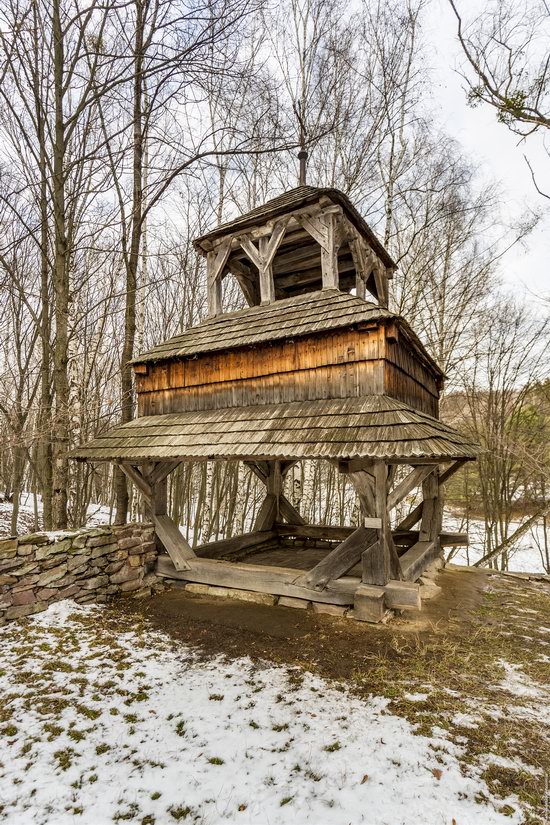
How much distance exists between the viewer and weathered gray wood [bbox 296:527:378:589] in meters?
5.55

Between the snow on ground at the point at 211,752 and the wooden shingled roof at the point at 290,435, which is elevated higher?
the wooden shingled roof at the point at 290,435

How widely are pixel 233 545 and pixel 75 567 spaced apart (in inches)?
124

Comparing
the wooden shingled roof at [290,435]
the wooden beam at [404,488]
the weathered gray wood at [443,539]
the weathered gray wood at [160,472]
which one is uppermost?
the wooden shingled roof at [290,435]

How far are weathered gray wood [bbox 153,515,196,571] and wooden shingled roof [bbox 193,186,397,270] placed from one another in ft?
17.8

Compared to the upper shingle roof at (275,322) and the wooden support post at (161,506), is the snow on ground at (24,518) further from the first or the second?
the upper shingle roof at (275,322)

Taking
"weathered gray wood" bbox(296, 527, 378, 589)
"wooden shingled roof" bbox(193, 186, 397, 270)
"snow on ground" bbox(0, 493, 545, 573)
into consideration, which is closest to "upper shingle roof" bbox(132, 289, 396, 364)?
"wooden shingled roof" bbox(193, 186, 397, 270)

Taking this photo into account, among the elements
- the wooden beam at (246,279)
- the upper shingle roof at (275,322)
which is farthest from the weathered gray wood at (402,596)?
the wooden beam at (246,279)

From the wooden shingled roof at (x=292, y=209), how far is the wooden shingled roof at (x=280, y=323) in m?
1.49

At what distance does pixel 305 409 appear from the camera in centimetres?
587

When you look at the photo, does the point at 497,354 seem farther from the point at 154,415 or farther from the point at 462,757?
the point at 462,757

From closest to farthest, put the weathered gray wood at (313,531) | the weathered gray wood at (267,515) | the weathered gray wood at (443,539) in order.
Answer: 1. the weathered gray wood at (443,539)
2. the weathered gray wood at (313,531)
3. the weathered gray wood at (267,515)

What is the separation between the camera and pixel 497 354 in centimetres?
1438

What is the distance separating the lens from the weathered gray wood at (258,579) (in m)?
5.56

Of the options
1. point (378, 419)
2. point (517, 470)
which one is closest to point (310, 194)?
point (378, 419)
